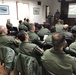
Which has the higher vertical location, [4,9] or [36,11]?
[4,9]

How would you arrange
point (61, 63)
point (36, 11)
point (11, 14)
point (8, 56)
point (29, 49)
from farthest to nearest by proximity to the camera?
point (36, 11) < point (11, 14) < point (8, 56) < point (29, 49) < point (61, 63)

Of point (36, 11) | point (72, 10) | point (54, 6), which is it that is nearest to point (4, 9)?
point (36, 11)

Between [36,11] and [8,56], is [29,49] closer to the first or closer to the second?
[8,56]

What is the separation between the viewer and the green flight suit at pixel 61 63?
1.81 metres

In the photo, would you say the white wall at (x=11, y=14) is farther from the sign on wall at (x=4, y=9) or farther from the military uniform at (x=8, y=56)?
the military uniform at (x=8, y=56)

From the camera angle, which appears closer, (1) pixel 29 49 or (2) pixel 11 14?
(1) pixel 29 49

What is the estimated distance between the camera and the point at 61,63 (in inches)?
71.7

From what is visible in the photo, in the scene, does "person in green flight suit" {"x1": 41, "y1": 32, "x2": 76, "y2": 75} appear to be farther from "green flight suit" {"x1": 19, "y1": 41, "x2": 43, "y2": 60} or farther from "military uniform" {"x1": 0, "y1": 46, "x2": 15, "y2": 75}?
"military uniform" {"x1": 0, "y1": 46, "x2": 15, "y2": 75}

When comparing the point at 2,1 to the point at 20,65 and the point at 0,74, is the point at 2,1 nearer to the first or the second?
the point at 0,74

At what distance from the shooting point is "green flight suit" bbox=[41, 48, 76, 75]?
5.93 ft

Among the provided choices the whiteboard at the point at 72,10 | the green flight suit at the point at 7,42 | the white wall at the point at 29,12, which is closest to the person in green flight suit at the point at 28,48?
the green flight suit at the point at 7,42

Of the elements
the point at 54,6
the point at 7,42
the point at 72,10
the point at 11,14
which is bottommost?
the point at 7,42

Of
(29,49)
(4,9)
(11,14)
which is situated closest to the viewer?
(29,49)

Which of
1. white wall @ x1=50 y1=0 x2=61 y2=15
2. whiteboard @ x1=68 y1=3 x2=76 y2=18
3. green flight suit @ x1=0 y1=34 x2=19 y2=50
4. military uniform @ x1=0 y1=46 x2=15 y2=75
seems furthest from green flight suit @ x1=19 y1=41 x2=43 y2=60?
white wall @ x1=50 y1=0 x2=61 y2=15
